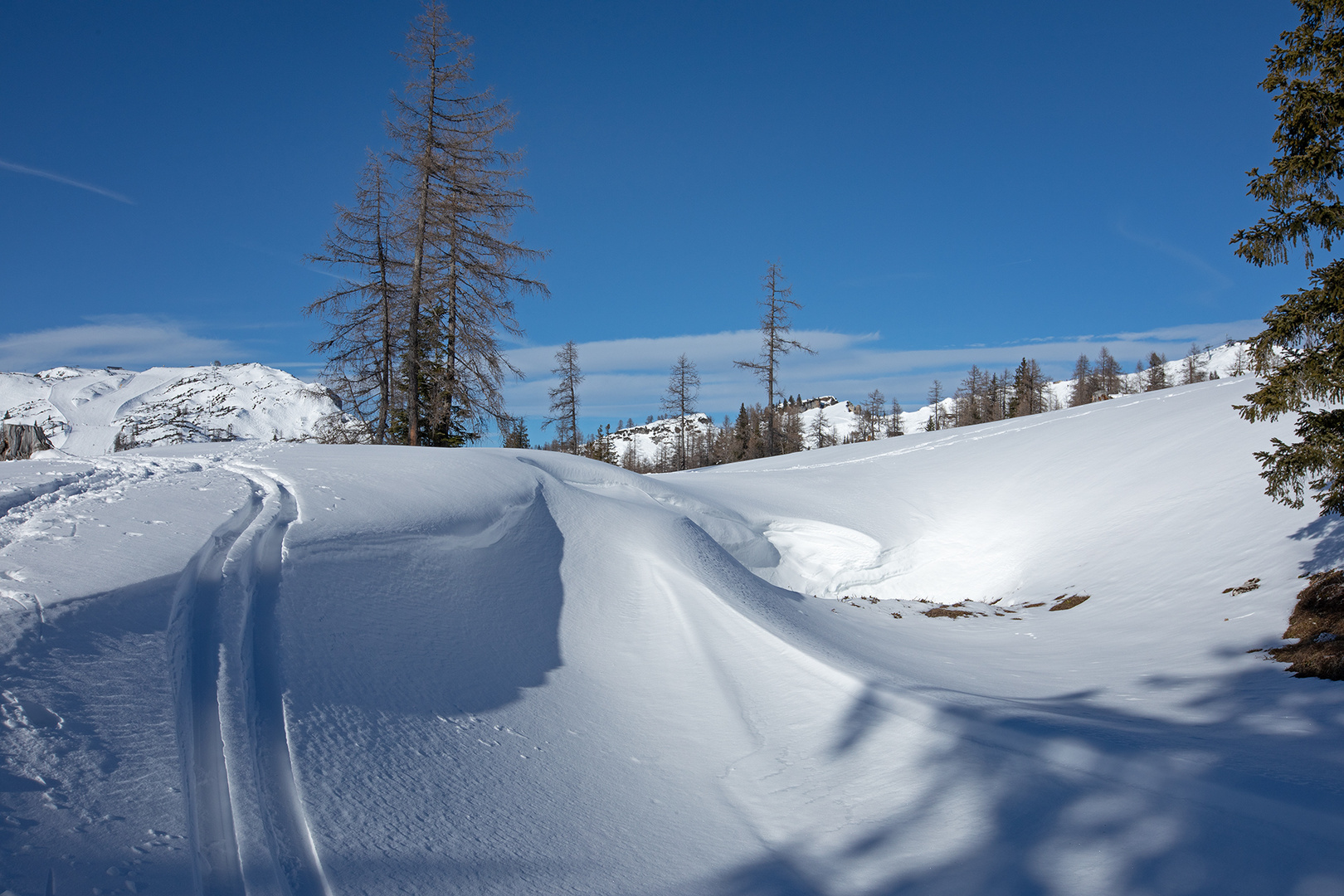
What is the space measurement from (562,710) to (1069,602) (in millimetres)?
8010

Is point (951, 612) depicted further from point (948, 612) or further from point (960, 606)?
point (960, 606)

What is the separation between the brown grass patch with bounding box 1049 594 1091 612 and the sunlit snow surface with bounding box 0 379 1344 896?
2.54 ft

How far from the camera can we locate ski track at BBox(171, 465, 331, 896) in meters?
2.38

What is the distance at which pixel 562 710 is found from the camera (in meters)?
4.41

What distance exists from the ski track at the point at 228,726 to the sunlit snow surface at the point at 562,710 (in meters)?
0.02

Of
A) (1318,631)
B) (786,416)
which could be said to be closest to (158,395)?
(786,416)

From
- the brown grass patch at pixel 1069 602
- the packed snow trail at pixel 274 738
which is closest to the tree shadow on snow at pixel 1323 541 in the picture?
the brown grass patch at pixel 1069 602

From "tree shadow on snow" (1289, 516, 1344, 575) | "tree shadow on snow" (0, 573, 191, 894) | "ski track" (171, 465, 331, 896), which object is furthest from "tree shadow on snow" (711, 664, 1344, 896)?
"tree shadow on snow" (1289, 516, 1344, 575)

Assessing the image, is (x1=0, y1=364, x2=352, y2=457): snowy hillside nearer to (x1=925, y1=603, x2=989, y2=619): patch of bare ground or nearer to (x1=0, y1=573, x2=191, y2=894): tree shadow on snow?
(x1=925, y1=603, x2=989, y2=619): patch of bare ground

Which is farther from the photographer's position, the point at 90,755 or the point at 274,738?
the point at 274,738

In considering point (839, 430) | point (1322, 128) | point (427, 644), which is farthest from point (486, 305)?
point (839, 430)

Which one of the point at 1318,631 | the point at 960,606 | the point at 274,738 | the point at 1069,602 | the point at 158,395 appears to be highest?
the point at 158,395

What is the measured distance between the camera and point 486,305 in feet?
52.8

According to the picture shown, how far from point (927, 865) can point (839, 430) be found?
156441 millimetres
